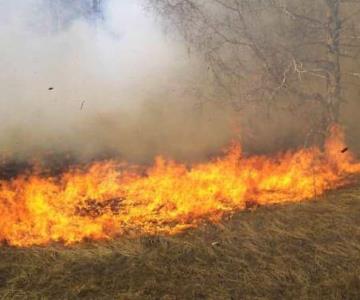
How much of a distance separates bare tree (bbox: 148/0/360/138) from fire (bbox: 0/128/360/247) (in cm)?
165

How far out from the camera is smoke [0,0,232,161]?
31.6 ft

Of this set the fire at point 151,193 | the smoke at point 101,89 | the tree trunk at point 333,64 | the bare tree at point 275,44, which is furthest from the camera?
the bare tree at point 275,44

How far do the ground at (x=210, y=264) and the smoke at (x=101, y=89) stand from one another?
357cm

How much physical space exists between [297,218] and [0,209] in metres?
4.45

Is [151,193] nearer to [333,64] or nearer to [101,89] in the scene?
[101,89]

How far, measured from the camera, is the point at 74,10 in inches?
605

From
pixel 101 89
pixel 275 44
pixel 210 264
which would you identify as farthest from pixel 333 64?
pixel 210 264

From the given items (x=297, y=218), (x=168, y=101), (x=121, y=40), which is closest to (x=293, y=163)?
(x=297, y=218)

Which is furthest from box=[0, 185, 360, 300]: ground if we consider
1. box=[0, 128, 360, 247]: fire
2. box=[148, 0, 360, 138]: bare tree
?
box=[148, 0, 360, 138]: bare tree

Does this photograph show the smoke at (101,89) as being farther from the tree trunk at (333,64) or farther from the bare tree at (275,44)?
the tree trunk at (333,64)

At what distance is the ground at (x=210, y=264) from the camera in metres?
5.68

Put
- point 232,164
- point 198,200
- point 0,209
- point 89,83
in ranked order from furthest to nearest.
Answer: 1. point 89,83
2. point 232,164
3. point 198,200
4. point 0,209

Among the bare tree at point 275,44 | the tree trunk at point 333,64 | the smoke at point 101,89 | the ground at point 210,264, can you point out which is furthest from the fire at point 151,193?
the bare tree at point 275,44

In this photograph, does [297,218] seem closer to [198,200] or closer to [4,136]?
[198,200]
